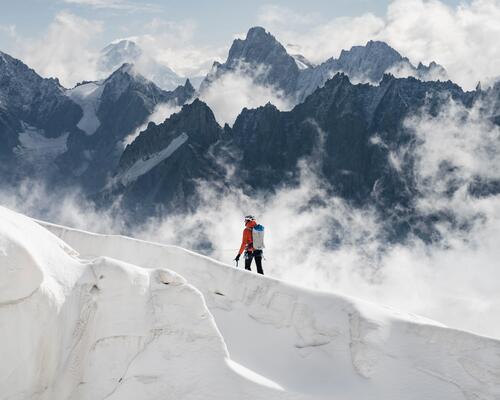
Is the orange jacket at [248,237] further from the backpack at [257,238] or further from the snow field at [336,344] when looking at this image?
the snow field at [336,344]

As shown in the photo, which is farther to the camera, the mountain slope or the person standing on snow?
the person standing on snow

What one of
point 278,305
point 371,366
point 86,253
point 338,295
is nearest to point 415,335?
point 371,366

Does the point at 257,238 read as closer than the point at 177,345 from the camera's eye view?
No

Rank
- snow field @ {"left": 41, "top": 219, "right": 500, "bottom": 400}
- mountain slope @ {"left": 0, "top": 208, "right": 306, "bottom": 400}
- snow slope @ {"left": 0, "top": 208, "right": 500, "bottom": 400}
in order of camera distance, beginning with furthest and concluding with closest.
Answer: snow field @ {"left": 41, "top": 219, "right": 500, "bottom": 400} < snow slope @ {"left": 0, "top": 208, "right": 500, "bottom": 400} < mountain slope @ {"left": 0, "top": 208, "right": 306, "bottom": 400}

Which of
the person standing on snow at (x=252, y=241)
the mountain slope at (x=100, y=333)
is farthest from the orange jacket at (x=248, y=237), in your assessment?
the mountain slope at (x=100, y=333)

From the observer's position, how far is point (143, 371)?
49.5 ft

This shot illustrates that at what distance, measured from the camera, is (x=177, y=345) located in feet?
51.1

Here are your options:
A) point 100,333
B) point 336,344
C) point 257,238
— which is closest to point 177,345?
point 100,333

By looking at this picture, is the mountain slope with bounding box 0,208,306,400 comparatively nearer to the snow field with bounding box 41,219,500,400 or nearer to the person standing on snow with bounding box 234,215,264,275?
the snow field with bounding box 41,219,500,400

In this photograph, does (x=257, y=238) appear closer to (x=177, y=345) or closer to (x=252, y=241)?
(x=252, y=241)

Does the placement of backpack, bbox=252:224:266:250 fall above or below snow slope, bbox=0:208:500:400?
above

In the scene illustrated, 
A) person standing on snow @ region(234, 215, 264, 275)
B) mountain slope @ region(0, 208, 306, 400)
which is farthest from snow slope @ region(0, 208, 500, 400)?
person standing on snow @ region(234, 215, 264, 275)

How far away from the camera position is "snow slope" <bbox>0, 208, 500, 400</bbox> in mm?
14539

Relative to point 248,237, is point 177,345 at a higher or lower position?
lower
